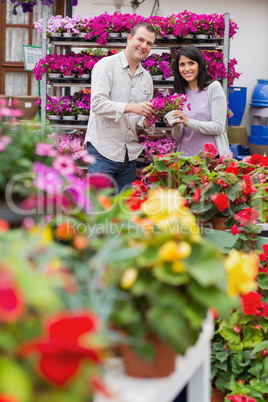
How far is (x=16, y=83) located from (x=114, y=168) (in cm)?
485

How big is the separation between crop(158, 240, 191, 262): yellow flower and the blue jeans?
2408mm

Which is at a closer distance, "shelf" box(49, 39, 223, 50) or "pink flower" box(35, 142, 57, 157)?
"pink flower" box(35, 142, 57, 157)

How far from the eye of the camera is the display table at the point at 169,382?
82cm

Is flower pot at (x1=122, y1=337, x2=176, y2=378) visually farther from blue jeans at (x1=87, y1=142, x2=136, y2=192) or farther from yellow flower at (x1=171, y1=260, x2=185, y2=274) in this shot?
blue jeans at (x1=87, y1=142, x2=136, y2=192)

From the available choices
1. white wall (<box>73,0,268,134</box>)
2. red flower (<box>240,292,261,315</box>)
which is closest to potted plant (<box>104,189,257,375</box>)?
red flower (<box>240,292,261,315</box>)

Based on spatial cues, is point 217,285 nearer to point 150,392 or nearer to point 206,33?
point 150,392

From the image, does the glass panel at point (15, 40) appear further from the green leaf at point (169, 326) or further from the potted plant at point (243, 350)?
the green leaf at point (169, 326)

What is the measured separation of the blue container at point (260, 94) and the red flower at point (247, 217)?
17.4ft

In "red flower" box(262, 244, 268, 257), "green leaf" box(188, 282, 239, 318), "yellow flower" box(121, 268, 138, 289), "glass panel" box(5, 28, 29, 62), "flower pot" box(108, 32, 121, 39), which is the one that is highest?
"glass panel" box(5, 28, 29, 62)

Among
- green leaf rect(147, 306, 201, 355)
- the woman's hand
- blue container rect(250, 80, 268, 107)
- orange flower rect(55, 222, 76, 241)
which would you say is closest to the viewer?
green leaf rect(147, 306, 201, 355)

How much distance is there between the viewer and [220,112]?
3.18m

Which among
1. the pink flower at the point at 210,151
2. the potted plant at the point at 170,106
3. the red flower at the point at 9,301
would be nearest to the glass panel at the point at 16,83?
the potted plant at the point at 170,106

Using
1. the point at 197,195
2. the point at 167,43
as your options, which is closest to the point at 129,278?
the point at 197,195

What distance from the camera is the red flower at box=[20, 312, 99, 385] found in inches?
23.2
